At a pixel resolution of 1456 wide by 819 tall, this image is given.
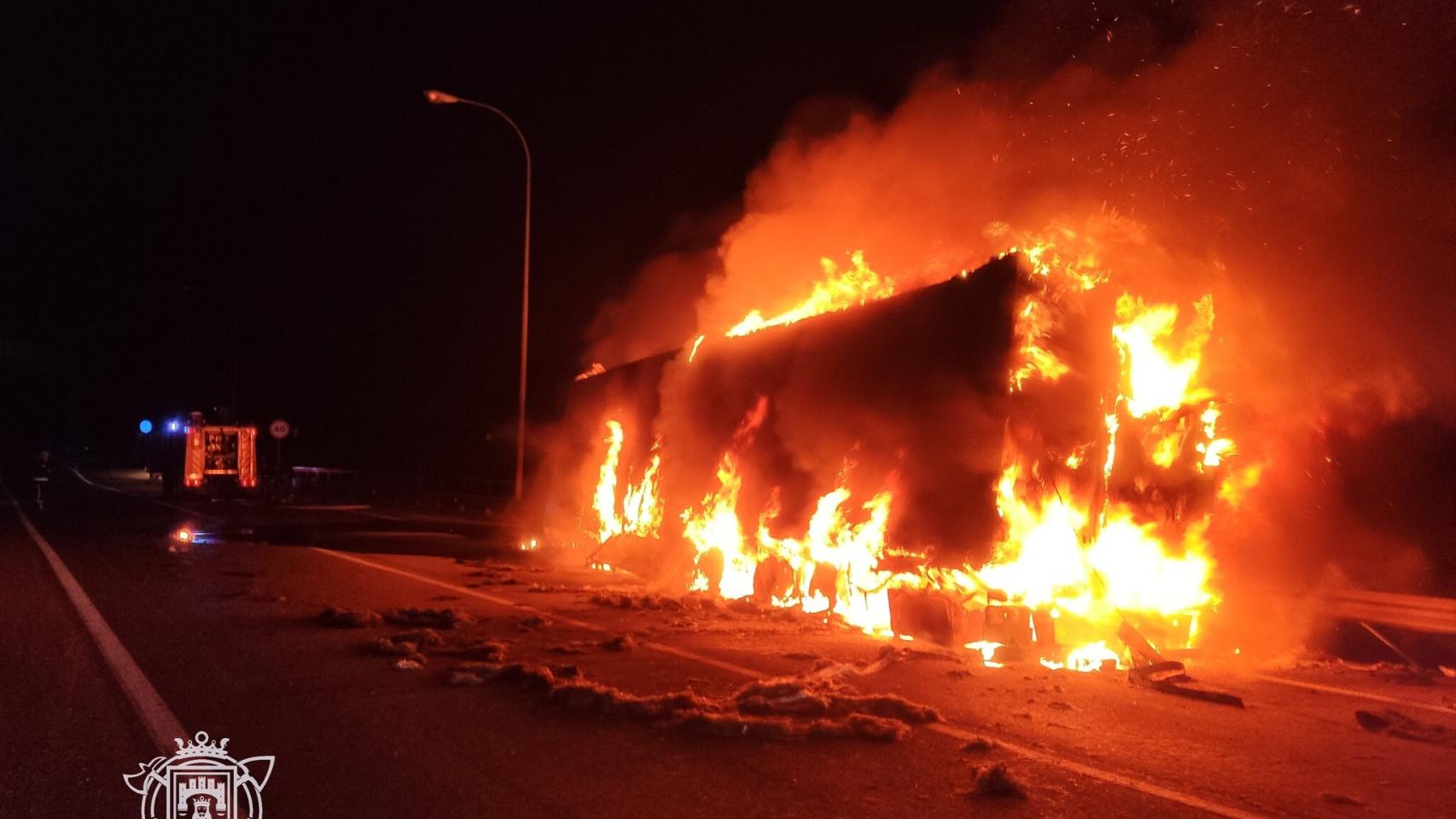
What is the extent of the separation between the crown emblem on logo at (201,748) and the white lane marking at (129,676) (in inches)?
3.7

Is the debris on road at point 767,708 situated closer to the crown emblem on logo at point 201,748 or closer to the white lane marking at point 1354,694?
the crown emblem on logo at point 201,748

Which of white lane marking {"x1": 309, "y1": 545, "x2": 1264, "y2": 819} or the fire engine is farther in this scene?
the fire engine

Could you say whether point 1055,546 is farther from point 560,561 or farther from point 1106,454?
point 560,561

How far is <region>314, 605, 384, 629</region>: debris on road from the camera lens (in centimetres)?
1120

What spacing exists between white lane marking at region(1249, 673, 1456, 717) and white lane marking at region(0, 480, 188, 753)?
331 inches

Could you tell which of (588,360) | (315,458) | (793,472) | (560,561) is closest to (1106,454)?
(793,472)

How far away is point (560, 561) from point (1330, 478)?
12071 mm

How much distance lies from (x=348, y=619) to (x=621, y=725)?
17.1ft

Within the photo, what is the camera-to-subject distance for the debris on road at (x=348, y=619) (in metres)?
11.2

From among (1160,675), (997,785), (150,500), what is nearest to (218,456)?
(150,500)

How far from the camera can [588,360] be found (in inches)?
1105

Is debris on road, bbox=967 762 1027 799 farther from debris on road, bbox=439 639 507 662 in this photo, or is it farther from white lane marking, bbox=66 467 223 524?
white lane marking, bbox=66 467 223 524

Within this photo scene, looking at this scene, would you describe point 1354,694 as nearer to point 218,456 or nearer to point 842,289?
point 842,289

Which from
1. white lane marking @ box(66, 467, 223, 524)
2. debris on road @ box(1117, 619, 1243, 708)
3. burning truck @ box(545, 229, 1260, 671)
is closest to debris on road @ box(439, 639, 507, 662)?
burning truck @ box(545, 229, 1260, 671)
